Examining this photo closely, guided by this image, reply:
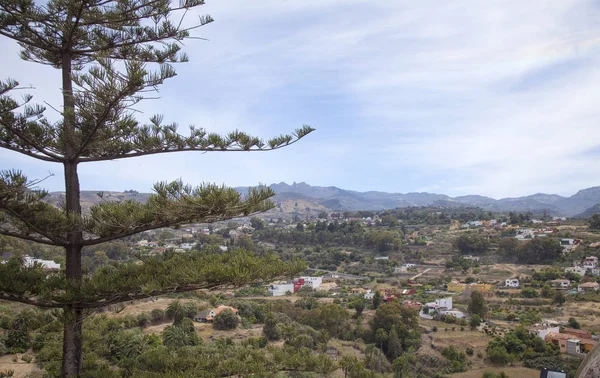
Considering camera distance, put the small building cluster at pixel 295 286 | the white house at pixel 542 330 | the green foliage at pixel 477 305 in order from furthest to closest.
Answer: the small building cluster at pixel 295 286 → the green foliage at pixel 477 305 → the white house at pixel 542 330

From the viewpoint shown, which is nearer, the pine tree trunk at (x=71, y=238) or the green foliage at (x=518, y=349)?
the pine tree trunk at (x=71, y=238)

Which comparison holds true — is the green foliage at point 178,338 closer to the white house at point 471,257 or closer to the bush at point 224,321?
the bush at point 224,321

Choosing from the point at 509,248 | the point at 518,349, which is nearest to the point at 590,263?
the point at 509,248

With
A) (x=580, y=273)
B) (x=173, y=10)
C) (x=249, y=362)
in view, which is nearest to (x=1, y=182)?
(x=173, y=10)

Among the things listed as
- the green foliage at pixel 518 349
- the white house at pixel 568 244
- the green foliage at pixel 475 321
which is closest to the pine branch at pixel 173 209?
the green foliage at pixel 518 349

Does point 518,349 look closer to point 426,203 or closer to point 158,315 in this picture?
point 158,315

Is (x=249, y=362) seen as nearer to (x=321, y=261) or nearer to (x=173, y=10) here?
(x=173, y=10)

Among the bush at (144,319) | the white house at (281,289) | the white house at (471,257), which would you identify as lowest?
the white house at (281,289)

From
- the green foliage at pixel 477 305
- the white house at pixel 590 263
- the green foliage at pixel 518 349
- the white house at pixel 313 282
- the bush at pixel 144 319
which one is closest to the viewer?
the bush at pixel 144 319
